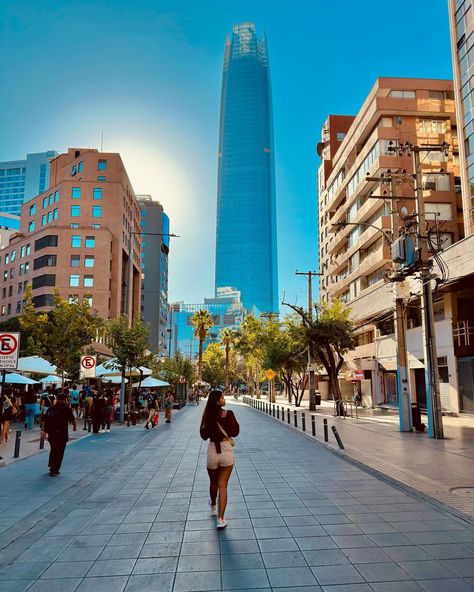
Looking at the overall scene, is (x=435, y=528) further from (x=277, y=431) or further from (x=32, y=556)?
(x=277, y=431)

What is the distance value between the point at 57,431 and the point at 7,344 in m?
2.77

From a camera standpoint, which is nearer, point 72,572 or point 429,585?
point 429,585

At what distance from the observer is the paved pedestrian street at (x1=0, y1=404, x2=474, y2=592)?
202 inches

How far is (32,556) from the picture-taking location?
5914mm

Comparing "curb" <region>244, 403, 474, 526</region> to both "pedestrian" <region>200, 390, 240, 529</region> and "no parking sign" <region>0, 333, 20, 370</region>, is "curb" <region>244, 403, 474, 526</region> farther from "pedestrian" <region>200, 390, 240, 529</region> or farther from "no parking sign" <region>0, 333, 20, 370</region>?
"no parking sign" <region>0, 333, 20, 370</region>

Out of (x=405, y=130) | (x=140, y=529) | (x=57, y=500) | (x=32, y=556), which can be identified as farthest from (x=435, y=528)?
(x=405, y=130)

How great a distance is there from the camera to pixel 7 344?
12.6 meters

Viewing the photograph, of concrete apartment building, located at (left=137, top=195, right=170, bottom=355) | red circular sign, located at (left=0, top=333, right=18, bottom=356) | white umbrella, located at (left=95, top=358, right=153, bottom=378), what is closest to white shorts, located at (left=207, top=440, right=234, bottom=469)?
red circular sign, located at (left=0, top=333, right=18, bottom=356)

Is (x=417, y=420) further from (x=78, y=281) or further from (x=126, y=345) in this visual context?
(x=78, y=281)

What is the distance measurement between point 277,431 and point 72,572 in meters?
17.4

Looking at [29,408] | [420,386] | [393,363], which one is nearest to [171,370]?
→ [393,363]

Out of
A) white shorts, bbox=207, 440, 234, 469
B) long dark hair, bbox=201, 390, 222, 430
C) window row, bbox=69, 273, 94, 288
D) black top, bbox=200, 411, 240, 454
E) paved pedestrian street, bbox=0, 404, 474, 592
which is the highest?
window row, bbox=69, 273, 94, 288

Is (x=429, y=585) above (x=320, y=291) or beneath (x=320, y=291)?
beneath

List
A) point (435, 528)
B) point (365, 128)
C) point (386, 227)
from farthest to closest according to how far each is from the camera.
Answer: point (365, 128) → point (386, 227) → point (435, 528)
